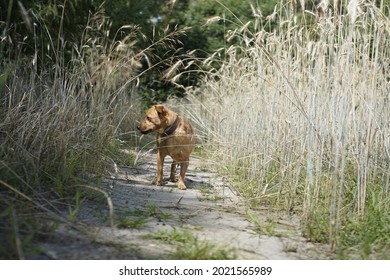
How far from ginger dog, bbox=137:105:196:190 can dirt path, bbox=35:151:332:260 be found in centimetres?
54

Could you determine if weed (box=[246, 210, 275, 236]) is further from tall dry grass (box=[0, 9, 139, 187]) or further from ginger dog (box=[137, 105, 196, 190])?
ginger dog (box=[137, 105, 196, 190])

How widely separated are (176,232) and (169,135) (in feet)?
6.42

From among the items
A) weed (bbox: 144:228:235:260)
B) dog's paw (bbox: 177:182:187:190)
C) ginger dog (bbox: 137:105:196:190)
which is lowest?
dog's paw (bbox: 177:182:187:190)

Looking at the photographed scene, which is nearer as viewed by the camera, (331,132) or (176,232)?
(176,232)

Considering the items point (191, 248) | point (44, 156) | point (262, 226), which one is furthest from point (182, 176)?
point (191, 248)

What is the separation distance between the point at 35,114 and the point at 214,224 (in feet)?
4.68

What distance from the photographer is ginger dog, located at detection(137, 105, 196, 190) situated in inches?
166

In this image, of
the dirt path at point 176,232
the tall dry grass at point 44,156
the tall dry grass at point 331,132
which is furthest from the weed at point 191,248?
the tall dry grass at point 331,132

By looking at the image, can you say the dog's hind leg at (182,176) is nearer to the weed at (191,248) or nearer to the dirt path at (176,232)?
the dirt path at (176,232)

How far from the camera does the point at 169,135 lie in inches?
167

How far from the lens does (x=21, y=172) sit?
2.69 m

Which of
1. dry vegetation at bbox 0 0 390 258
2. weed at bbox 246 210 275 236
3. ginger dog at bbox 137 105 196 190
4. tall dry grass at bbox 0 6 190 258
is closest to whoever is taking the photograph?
tall dry grass at bbox 0 6 190 258

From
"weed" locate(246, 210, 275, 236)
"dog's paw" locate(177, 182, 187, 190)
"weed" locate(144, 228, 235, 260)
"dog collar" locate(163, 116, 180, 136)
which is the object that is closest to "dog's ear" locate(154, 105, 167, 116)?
"dog collar" locate(163, 116, 180, 136)

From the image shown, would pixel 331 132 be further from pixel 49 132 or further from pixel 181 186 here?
pixel 49 132
